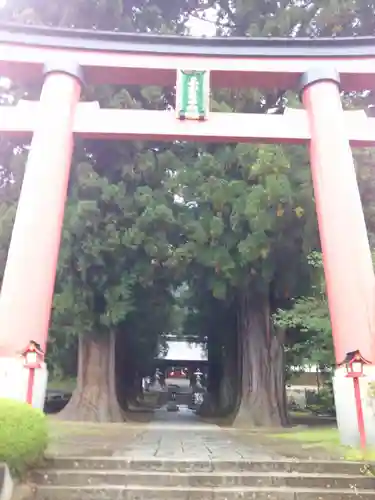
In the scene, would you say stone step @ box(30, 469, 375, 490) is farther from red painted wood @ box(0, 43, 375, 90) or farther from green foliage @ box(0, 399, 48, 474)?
red painted wood @ box(0, 43, 375, 90)

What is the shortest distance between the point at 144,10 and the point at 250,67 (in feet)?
18.2

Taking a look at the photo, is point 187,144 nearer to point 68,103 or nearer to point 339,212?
point 68,103

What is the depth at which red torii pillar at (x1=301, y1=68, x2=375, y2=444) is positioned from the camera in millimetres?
6441

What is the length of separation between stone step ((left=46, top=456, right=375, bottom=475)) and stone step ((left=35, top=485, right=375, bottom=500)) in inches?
14.7

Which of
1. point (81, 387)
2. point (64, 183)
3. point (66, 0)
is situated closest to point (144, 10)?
point (66, 0)

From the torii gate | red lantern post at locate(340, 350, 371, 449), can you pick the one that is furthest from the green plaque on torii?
red lantern post at locate(340, 350, 371, 449)

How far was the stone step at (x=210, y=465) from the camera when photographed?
462 centimetres

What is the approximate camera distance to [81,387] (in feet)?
40.7

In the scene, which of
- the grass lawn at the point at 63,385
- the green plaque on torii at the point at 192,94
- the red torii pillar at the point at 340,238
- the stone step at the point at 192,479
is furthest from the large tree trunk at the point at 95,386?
the stone step at the point at 192,479

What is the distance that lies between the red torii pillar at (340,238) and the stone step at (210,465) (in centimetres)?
147

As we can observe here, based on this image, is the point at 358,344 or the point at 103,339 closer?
the point at 358,344

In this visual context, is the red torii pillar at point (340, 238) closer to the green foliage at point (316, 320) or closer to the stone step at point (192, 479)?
the green foliage at point (316, 320)

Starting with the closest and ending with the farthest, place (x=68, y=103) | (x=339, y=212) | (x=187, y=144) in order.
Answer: (x=339, y=212), (x=68, y=103), (x=187, y=144)

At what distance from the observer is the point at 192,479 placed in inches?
174
